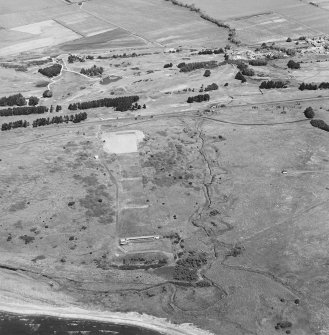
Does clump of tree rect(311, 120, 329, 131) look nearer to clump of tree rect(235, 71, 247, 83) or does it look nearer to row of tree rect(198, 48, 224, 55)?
clump of tree rect(235, 71, 247, 83)

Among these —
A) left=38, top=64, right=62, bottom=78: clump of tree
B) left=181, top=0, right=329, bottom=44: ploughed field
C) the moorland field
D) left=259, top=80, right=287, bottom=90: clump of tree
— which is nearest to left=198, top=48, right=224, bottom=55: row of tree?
the moorland field

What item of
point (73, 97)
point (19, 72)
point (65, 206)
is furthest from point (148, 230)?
point (19, 72)

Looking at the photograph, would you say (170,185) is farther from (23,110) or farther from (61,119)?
(23,110)

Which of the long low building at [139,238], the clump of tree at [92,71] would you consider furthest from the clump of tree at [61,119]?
the long low building at [139,238]

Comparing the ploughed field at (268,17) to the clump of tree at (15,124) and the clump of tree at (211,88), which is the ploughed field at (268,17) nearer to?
the clump of tree at (211,88)

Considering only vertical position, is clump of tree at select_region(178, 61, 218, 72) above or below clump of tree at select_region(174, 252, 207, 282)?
above

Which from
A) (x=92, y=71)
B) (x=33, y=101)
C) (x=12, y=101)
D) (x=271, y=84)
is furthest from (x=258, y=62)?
(x=12, y=101)

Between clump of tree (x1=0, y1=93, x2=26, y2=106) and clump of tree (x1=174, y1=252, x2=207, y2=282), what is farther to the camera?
clump of tree (x1=0, y1=93, x2=26, y2=106)
